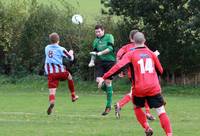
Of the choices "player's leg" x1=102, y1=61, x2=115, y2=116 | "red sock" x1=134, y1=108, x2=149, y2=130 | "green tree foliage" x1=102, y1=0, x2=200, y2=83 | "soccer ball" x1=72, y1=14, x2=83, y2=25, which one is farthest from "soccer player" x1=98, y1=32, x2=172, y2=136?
"soccer ball" x1=72, y1=14, x2=83, y2=25

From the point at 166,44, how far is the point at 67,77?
572 inches

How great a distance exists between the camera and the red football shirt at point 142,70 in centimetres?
1160

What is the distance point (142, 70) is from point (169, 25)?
1905cm

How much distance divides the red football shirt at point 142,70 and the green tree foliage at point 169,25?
53.9ft

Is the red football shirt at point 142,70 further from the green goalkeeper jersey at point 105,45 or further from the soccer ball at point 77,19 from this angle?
the soccer ball at point 77,19

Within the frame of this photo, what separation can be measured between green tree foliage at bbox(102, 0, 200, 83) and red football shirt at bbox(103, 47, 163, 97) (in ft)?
53.9

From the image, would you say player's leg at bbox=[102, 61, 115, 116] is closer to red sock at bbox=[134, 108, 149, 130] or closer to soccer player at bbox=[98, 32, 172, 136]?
red sock at bbox=[134, 108, 149, 130]

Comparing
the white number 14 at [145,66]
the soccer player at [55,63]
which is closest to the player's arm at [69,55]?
the soccer player at [55,63]

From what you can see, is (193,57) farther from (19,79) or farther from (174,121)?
(174,121)

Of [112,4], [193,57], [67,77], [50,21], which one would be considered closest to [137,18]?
[112,4]

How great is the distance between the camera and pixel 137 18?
29906 mm

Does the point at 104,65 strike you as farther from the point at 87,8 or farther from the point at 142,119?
the point at 87,8

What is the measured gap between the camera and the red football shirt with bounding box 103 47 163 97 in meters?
11.6

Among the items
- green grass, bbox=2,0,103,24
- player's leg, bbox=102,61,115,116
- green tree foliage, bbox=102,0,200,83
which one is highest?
green grass, bbox=2,0,103,24
